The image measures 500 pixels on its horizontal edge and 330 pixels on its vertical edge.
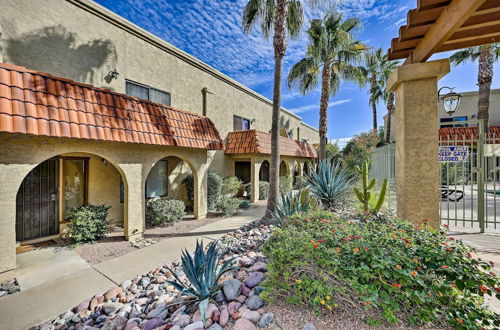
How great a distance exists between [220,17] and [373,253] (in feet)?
34.1

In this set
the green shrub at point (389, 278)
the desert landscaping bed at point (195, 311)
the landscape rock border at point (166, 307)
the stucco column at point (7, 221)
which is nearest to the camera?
the green shrub at point (389, 278)

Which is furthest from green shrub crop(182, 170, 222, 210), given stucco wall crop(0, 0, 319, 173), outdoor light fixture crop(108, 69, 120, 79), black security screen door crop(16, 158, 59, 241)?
outdoor light fixture crop(108, 69, 120, 79)

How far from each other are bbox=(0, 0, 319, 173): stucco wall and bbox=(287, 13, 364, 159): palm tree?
5.76 m

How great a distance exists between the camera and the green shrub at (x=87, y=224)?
5898 millimetres

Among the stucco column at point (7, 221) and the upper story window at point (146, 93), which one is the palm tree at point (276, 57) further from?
the stucco column at point (7, 221)

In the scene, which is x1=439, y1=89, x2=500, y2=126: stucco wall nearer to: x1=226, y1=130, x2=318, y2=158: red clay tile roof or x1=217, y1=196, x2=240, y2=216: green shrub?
x1=226, y1=130, x2=318, y2=158: red clay tile roof

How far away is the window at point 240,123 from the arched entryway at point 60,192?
7.95 metres

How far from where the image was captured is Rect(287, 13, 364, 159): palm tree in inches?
476

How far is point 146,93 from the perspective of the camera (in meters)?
8.88

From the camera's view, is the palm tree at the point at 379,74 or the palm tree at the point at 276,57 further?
the palm tree at the point at 379,74

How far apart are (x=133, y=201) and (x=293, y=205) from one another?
16.3ft

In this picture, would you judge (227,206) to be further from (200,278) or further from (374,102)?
(374,102)

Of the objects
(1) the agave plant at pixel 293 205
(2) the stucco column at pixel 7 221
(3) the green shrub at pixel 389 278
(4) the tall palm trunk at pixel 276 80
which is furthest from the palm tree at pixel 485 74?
(2) the stucco column at pixel 7 221

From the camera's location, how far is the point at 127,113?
6.17m
